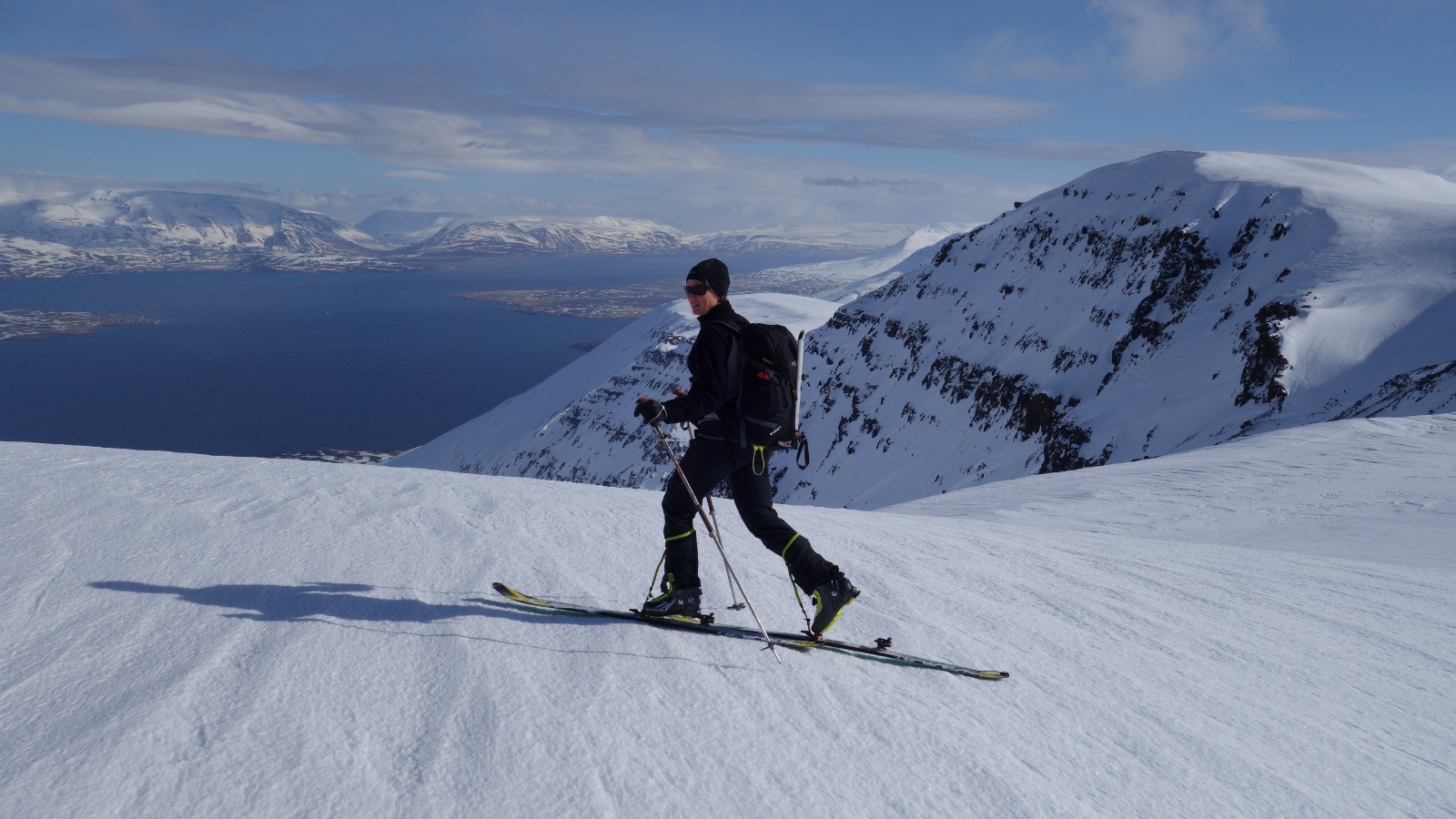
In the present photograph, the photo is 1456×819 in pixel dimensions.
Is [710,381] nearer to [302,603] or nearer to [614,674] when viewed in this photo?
[614,674]

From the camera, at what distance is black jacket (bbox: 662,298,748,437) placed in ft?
15.8

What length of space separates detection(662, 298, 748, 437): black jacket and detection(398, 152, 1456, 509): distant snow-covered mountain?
26016 millimetres

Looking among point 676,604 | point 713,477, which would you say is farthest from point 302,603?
point 713,477

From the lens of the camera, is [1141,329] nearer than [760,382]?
No

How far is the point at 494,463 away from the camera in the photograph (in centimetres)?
12612

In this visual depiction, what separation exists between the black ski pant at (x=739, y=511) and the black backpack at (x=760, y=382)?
0.40 ft

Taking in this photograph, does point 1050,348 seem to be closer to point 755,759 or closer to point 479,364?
point 755,759

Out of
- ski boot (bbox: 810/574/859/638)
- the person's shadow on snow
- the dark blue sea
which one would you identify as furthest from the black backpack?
the dark blue sea

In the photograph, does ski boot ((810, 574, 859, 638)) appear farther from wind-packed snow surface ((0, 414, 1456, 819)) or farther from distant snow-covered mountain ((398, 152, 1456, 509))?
distant snow-covered mountain ((398, 152, 1456, 509))

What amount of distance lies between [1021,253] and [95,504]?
276 feet

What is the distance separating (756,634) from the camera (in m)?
4.99

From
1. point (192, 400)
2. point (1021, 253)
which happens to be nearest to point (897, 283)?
point (1021, 253)

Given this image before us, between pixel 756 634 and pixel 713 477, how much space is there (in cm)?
108

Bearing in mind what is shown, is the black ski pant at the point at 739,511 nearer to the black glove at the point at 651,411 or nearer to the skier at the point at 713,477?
the skier at the point at 713,477
